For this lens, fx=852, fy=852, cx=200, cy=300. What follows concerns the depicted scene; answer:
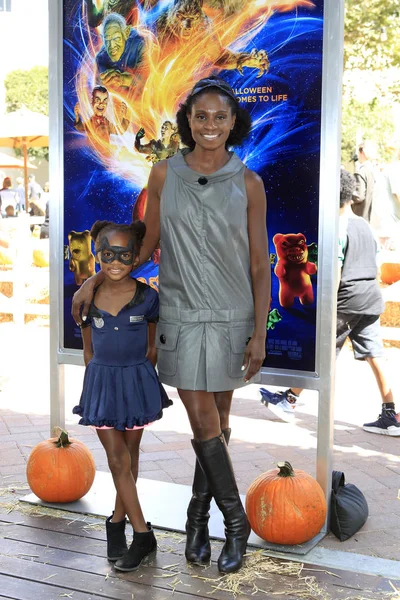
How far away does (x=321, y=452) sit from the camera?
13.3 ft

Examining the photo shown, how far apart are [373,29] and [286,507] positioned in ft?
38.4

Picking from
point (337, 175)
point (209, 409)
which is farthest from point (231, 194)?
point (209, 409)

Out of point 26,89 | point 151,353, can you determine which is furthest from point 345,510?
point 26,89

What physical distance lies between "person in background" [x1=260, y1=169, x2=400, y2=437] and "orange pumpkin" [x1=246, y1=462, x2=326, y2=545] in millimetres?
2329

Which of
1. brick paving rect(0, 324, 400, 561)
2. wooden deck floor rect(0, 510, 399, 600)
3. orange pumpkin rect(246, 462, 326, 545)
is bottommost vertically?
wooden deck floor rect(0, 510, 399, 600)

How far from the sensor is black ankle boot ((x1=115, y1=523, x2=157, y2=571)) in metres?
3.65

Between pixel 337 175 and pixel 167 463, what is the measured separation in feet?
7.57

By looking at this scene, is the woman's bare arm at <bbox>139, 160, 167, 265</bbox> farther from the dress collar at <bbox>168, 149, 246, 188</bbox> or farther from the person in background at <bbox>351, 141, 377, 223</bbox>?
the person in background at <bbox>351, 141, 377, 223</bbox>

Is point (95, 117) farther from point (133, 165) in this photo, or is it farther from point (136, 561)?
point (136, 561)

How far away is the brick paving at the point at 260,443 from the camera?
4.63m

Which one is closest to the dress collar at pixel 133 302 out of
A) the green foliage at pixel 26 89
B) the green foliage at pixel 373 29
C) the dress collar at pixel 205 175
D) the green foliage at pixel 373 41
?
the dress collar at pixel 205 175

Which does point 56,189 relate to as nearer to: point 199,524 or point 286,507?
point 199,524

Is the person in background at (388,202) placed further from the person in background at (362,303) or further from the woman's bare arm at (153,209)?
the woman's bare arm at (153,209)

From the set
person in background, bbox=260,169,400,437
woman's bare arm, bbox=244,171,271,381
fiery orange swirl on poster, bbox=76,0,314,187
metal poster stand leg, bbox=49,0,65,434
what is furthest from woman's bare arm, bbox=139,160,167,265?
person in background, bbox=260,169,400,437
